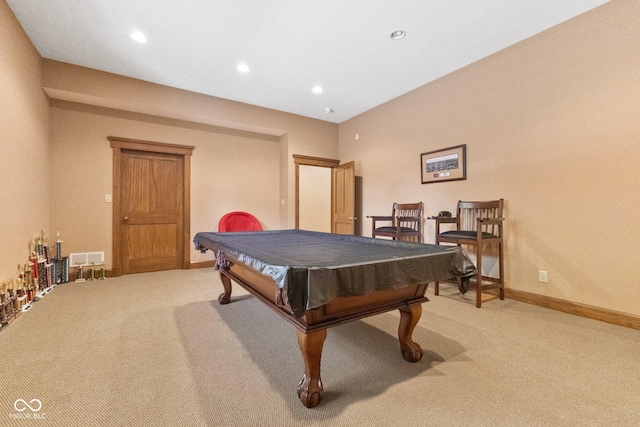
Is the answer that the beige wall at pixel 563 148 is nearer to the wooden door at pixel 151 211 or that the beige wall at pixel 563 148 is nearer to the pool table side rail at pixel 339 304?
the pool table side rail at pixel 339 304

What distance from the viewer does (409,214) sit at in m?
4.09

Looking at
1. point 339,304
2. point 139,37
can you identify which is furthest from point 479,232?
point 139,37

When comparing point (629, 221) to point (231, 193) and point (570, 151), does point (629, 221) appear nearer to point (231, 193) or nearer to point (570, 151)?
point (570, 151)

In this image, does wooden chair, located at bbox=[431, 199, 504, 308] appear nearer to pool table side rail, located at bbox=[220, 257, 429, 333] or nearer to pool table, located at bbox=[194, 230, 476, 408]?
pool table, located at bbox=[194, 230, 476, 408]

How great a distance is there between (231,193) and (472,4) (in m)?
4.22

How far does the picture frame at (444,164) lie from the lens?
137 inches

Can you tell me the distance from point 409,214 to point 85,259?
472 cm

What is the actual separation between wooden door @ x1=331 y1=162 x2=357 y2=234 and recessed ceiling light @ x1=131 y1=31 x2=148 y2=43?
332 cm

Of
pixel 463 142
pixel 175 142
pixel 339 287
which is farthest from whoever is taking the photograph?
pixel 175 142

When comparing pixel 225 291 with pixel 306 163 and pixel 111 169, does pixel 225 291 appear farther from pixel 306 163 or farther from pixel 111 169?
pixel 306 163

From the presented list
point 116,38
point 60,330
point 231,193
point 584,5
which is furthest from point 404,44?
point 60,330

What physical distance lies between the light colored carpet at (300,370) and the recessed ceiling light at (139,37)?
284cm

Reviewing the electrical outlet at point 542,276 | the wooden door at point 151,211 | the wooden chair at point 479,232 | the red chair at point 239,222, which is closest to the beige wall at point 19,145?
the wooden door at point 151,211

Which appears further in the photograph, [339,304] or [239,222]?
[239,222]
